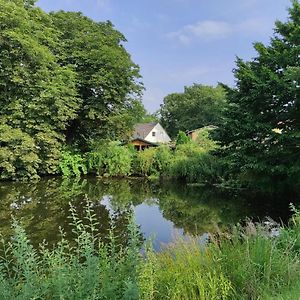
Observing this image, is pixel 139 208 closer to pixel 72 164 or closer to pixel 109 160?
pixel 109 160

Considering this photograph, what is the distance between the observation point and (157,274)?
12.0ft

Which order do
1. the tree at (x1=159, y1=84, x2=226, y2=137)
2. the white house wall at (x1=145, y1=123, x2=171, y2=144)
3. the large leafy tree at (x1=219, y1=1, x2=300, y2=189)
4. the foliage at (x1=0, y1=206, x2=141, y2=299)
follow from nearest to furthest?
the foliage at (x1=0, y1=206, x2=141, y2=299) < the large leafy tree at (x1=219, y1=1, x2=300, y2=189) < the white house wall at (x1=145, y1=123, x2=171, y2=144) < the tree at (x1=159, y1=84, x2=226, y2=137)

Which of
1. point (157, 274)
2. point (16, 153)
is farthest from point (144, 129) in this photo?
point (157, 274)

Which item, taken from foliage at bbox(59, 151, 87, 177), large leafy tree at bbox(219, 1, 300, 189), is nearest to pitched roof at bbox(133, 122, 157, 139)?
foliage at bbox(59, 151, 87, 177)

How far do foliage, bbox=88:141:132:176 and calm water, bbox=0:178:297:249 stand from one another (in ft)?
18.2

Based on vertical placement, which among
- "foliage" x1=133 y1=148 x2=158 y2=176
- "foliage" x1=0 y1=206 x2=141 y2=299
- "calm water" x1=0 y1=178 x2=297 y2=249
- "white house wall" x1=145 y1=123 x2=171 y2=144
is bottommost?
"calm water" x1=0 y1=178 x2=297 y2=249

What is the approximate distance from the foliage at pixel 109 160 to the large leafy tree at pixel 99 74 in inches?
50.1

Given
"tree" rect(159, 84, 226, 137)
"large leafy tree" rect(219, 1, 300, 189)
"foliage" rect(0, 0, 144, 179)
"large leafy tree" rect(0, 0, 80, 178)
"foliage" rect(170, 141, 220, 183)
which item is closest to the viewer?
"large leafy tree" rect(219, 1, 300, 189)

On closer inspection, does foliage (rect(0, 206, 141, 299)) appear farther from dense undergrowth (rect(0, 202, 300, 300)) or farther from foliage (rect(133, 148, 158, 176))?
foliage (rect(133, 148, 158, 176))

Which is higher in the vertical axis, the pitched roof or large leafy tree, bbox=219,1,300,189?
the pitched roof

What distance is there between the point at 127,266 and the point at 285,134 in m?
10.3

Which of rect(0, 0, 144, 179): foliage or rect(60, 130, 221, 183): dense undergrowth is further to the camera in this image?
rect(60, 130, 221, 183): dense undergrowth

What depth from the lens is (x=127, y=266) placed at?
3.51 metres

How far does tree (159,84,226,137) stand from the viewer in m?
57.5
